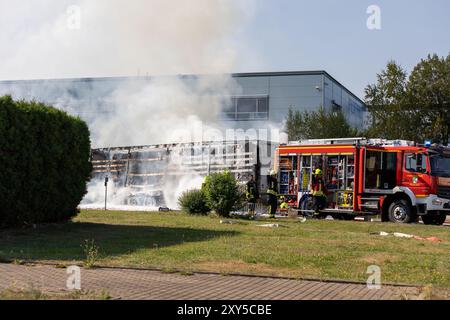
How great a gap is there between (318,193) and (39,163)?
1098 centimetres

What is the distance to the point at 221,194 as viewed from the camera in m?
20.0

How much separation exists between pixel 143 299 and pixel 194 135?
30.7 meters

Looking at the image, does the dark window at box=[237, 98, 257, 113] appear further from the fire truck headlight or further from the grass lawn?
the grass lawn

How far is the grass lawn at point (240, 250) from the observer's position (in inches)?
347

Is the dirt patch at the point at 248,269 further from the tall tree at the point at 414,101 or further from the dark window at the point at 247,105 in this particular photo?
the dark window at the point at 247,105

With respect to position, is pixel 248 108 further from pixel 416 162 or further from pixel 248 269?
pixel 248 269

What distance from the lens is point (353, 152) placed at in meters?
22.1

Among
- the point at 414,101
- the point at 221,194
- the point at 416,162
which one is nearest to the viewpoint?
the point at 221,194

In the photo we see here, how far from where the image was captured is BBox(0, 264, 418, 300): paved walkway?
666 cm

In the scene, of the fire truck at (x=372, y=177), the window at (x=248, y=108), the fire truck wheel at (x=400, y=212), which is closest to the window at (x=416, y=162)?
the fire truck at (x=372, y=177)

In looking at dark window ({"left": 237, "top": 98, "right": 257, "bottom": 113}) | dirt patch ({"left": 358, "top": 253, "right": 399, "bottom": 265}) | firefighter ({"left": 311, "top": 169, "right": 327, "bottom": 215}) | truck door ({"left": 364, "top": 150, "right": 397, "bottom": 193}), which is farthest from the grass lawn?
dark window ({"left": 237, "top": 98, "right": 257, "bottom": 113})

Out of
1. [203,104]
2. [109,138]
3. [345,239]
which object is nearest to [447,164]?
[345,239]

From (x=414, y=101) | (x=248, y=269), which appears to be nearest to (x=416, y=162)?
(x=414, y=101)
